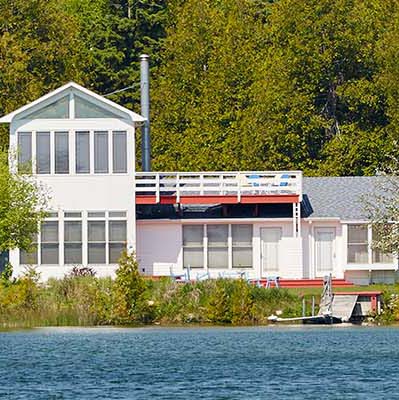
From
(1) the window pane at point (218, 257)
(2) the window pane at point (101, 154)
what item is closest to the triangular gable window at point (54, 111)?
(2) the window pane at point (101, 154)

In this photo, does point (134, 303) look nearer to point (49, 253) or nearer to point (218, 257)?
point (49, 253)

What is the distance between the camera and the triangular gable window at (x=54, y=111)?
6400 centimetres

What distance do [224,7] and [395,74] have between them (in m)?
13.1

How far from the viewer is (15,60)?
255 ft

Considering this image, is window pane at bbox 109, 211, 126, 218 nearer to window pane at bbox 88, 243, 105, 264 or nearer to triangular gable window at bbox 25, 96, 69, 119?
window pane at bbox 88, 243, 105, 264

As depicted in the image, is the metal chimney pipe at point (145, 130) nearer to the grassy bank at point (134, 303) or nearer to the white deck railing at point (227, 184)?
the white deck railing at point (227, 184)

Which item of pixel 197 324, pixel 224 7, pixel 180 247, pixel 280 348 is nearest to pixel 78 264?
pixel 180 247

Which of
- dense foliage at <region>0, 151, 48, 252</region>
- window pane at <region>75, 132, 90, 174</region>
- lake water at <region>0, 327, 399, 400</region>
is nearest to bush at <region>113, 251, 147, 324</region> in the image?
lake water at <region>0, 327, 399, 400</region>

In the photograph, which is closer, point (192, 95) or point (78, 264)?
point (78, 264)

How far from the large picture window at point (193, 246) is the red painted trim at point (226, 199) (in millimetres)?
1228

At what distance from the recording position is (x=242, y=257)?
64.9m

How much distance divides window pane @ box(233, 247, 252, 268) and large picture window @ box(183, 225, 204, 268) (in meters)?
1.24

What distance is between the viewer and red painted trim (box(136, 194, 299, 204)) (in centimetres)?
6419

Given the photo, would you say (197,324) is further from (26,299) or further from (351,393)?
(351,393)
